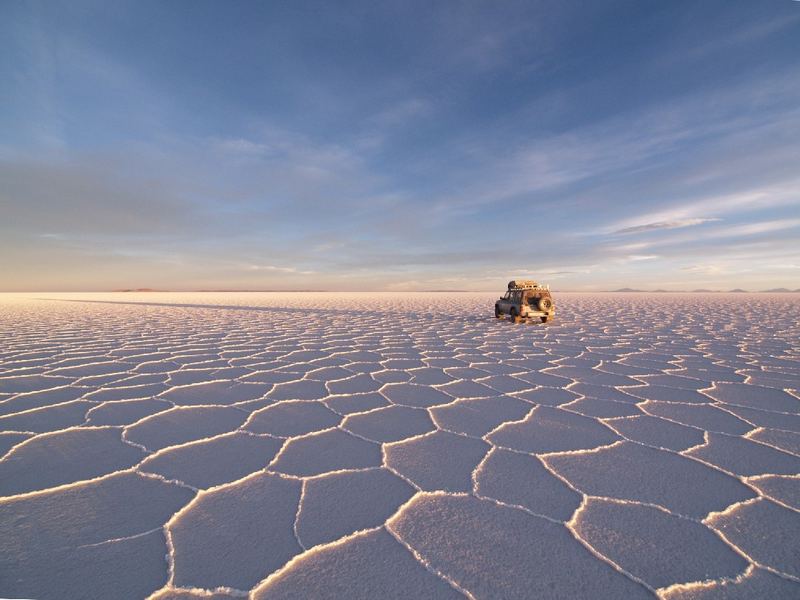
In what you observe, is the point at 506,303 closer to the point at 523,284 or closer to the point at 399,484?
the point at 523,284

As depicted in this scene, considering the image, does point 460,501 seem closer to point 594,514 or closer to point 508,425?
point 594,514

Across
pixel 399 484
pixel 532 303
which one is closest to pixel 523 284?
pixel 532 303

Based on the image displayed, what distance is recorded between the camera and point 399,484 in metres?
1.97

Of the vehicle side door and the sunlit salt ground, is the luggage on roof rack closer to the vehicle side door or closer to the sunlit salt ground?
the vehicle side door

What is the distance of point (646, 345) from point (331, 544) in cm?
647

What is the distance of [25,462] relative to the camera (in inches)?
86.4

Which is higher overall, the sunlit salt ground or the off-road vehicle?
the off-road vehicle

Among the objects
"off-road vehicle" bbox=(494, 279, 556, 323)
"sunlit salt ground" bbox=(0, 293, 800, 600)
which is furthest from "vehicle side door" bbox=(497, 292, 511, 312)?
"sunlit salt ground" bbox=(0, 293, 800, 600)

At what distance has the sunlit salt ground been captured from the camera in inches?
54.1

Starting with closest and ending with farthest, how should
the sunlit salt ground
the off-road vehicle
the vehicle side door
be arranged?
the sunlit salt ground → the off-road vehicle → the vehicle side door

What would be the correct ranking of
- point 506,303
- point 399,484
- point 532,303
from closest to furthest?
point 399,484
point 532,303
point 506,303

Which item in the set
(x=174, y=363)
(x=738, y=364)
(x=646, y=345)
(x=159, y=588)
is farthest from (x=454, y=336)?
(x=159, y=588)

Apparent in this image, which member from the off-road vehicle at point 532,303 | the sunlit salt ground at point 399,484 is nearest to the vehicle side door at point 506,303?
the off-road vehicle at point 532,303

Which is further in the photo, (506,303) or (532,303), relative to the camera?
(506,303)
